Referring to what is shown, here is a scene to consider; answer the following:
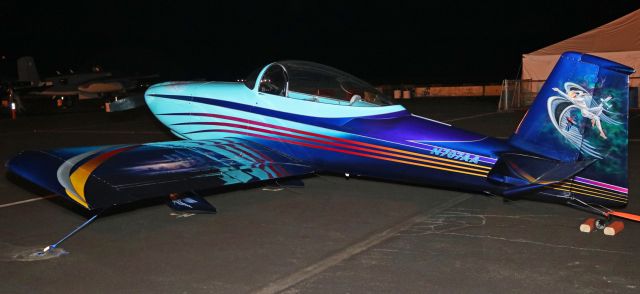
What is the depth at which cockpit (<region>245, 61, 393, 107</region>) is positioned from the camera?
7.46 metres

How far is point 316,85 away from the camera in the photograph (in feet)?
25.3

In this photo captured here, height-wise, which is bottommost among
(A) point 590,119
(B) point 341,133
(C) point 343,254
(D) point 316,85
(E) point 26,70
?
(C) point 343,254

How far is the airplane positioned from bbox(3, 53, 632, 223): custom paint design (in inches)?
0.5

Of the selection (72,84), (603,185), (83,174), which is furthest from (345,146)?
(72,84)

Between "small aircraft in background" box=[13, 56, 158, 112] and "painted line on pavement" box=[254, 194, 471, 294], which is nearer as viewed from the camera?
"painted line on pavement" box=[254, 194, 471, 294]

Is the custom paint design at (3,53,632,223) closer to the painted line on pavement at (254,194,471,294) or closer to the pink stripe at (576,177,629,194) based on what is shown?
the pink stripe at (576,177,629,194)

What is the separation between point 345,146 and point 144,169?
8.16ft

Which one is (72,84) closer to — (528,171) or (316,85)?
(316,85)

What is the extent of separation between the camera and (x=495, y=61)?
82688 millimetres

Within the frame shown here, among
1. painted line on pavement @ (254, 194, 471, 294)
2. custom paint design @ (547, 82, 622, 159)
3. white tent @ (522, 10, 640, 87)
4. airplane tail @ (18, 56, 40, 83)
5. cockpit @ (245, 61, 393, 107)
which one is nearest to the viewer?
painted line on pavement @ (254, 194, 471, 294)

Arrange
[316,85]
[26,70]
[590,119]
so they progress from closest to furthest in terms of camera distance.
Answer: [590,119] → [316,85] → [26,70]

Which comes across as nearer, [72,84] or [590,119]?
[590,119]

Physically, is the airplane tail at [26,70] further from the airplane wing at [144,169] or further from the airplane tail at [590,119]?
the airplane tail at [590,119]

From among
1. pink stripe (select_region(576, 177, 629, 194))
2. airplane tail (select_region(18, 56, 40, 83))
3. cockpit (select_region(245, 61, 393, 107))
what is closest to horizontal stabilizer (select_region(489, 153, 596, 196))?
pink stripe (select_region(576, 177, 629, 194))
